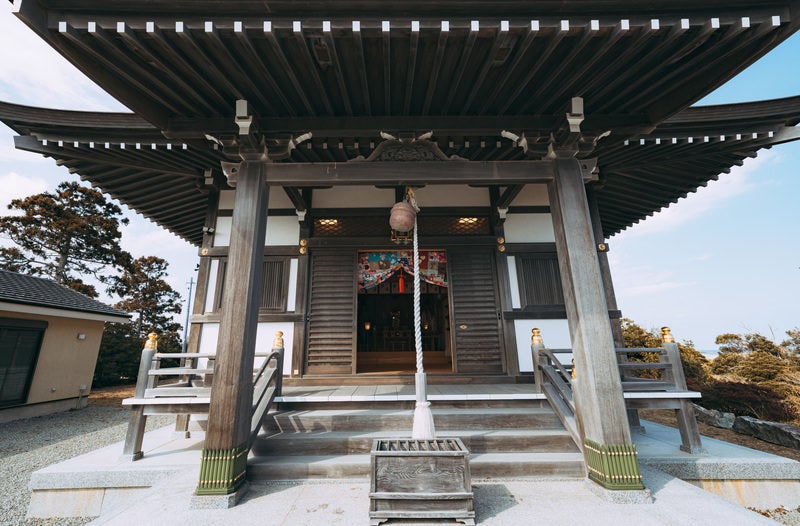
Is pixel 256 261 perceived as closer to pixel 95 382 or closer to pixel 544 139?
pixel 544 139

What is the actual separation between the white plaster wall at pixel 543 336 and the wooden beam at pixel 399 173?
281cm

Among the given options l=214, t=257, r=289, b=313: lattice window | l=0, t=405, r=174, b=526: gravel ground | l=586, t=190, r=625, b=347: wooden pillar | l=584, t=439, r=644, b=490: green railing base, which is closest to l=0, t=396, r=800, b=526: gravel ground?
l=0, t=405, r=174, b=526: gravel ground

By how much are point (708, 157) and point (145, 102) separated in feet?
24.3

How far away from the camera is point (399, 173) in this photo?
3.71 m

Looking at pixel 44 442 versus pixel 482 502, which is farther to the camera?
pixel 44 442

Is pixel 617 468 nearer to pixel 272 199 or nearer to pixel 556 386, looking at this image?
pixel 556 386

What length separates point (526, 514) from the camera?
8.46ft

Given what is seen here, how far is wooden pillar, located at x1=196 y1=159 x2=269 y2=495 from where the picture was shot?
2.91m

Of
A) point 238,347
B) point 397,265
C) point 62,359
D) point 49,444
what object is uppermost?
point 397,265

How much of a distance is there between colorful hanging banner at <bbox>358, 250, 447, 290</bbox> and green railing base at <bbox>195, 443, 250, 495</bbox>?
353 cm

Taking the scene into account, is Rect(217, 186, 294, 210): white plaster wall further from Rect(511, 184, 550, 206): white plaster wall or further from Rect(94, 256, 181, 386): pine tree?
Rect(94, 256, 181, 386): pine tree

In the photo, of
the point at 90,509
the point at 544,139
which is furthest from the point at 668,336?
the point at 90,509

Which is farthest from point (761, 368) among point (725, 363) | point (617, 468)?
point (617, 468)

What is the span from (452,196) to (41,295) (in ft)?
37.6
